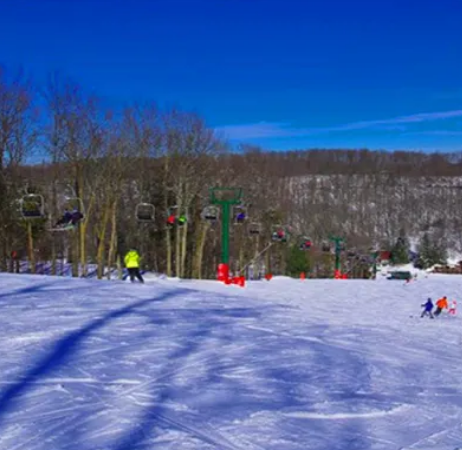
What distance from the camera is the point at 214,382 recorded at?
6.00 meters

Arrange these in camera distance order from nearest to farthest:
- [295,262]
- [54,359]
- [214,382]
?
[214,382] → [54,359] → [295,262]

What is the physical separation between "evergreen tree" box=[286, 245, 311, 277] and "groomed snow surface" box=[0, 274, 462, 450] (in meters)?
51.9

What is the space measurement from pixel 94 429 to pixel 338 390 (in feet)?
8.36

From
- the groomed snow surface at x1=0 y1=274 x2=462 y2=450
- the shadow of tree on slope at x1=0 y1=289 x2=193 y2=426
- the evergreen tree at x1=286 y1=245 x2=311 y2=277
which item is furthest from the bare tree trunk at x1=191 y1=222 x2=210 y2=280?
the shadow of tree on slope at x1=0 y1=289 x2=193 y2=426

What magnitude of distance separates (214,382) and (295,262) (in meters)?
57.8

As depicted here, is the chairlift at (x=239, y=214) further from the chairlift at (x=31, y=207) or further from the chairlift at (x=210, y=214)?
the chairlift at (x=31, y=207)

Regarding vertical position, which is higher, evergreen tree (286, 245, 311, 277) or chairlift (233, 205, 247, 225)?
chairlift (233, 205, 247, 225)

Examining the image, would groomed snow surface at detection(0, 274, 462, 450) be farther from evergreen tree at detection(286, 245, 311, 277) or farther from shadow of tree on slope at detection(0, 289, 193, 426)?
evergreen tree at detection(286, 245, 311, 277)

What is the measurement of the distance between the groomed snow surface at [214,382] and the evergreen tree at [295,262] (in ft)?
170

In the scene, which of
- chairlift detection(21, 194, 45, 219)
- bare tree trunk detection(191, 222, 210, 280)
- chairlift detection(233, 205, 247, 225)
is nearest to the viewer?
chairlift detection(21, 194, 45, 219)

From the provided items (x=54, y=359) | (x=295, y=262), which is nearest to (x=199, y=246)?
(x=295, y=262)

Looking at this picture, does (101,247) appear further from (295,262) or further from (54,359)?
(295,262)

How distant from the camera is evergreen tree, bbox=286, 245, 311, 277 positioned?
63188 millimetres

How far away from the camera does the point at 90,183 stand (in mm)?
29625
